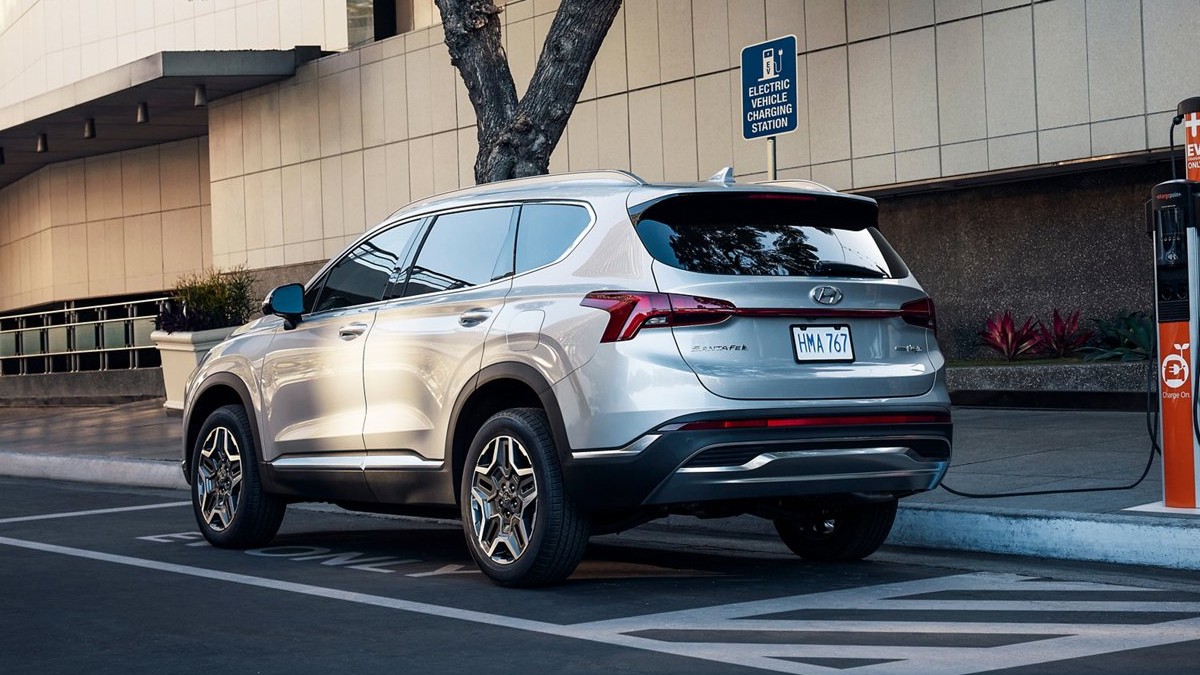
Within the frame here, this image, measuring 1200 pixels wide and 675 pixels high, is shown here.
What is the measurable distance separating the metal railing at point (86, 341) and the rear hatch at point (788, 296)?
70.9ft

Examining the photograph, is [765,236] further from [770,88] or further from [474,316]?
[770,88]

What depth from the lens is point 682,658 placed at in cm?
540

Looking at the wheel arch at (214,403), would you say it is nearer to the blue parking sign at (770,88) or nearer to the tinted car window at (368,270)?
the tinted car window at (368,270)

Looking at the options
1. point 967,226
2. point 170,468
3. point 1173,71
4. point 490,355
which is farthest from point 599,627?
point 967,226

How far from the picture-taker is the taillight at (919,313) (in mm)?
6969

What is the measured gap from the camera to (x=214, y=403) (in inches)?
369

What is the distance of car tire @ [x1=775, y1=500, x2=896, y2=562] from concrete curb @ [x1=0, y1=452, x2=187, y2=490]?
6891mm

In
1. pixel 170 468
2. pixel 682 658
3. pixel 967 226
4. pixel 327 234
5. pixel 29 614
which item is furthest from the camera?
pixel 327 234

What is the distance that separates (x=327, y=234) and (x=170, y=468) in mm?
11169

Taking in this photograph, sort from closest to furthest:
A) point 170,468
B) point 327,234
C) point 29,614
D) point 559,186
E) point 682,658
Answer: point 682,658 → point 29,614 → point 559,186 → point 170,468 → point 327,234

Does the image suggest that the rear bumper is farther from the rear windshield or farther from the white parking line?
the white parking line

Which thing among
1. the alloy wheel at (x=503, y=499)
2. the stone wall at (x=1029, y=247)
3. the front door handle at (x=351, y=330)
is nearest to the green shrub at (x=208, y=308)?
the stone wall at (x=1029, y=247)

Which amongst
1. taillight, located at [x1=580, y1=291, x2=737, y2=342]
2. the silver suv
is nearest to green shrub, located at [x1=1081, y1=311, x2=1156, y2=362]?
the silver suv

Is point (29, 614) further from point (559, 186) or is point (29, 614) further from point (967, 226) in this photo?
point (967, 226)
